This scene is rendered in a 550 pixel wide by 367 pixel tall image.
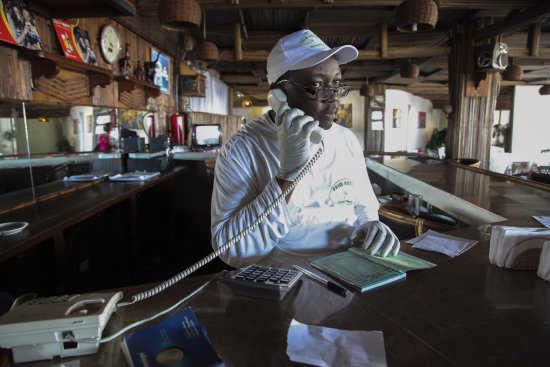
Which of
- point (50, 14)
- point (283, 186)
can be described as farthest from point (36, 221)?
point (50, 14)

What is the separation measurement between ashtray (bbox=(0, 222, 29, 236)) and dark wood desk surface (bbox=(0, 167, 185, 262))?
25 mm

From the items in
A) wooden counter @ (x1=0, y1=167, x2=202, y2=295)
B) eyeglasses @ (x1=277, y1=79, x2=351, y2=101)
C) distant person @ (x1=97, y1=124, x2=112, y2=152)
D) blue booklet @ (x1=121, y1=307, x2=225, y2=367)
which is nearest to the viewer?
blue booklet @ (x1=121, y1=307, x2=225, y2=367)

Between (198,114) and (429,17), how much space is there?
613 cm

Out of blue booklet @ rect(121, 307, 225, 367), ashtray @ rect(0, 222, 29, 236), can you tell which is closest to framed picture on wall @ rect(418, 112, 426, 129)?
ashtray @ rect(0, 222, 29, 236)

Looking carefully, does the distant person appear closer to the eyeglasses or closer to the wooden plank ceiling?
the wooden plank ceiling

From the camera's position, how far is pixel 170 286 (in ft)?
3.55

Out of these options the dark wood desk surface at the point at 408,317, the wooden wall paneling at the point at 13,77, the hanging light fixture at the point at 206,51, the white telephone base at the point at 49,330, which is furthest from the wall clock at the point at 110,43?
the white telephone base at the point at 49,330

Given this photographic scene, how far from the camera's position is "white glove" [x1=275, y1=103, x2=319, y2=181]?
1.23 metres

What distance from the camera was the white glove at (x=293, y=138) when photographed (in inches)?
48.6

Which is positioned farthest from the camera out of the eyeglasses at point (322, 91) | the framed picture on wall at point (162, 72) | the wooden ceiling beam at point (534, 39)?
the framed picture on wall at point (162, 72)

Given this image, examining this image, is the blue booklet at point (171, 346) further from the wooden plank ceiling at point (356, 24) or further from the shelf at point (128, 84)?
the shelf at point (128, 84)

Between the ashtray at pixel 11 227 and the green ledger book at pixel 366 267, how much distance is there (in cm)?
166

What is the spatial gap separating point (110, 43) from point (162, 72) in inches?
78.6

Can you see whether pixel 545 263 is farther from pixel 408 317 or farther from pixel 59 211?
pixel 59 211
